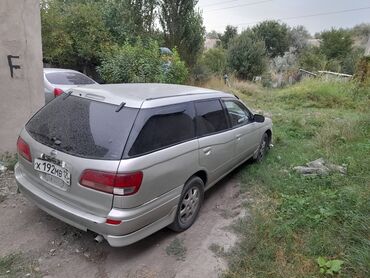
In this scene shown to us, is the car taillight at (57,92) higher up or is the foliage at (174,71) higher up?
the foliage at (174,71)

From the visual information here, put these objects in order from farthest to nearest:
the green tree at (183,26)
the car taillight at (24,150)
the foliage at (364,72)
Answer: the green tree at (183,26) → the foliage at (364,72) → the car taillight at (24,150)

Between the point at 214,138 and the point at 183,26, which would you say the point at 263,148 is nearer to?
the point at 214,138

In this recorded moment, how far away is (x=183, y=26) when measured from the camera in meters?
14.2

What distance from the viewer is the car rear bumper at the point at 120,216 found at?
2576 mm

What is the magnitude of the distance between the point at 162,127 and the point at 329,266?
1972 millimetres

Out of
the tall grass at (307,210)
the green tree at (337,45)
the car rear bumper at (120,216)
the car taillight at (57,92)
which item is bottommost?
the tall grass at (307,210)

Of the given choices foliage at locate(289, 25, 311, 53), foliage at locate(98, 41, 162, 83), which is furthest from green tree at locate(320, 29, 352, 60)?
foliage at locate(98, 41, 162, 83)

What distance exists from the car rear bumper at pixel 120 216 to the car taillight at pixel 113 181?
18cm

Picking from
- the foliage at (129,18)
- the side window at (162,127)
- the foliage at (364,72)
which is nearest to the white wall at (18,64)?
the side window at (162,127)

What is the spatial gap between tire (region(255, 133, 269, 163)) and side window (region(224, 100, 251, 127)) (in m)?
0.89

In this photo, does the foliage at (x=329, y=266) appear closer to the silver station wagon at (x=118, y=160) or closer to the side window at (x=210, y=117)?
the silver station wagon at (x=118, y=160)

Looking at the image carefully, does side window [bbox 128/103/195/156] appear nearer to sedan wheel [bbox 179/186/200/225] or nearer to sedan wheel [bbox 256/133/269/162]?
sedan wheel [bbox 179/186/200/225]

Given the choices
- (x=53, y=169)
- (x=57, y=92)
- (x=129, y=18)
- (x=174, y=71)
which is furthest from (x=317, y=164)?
(x=129, y=18)

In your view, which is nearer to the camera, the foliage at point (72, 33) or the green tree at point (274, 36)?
the foliage at point (72, 33)
